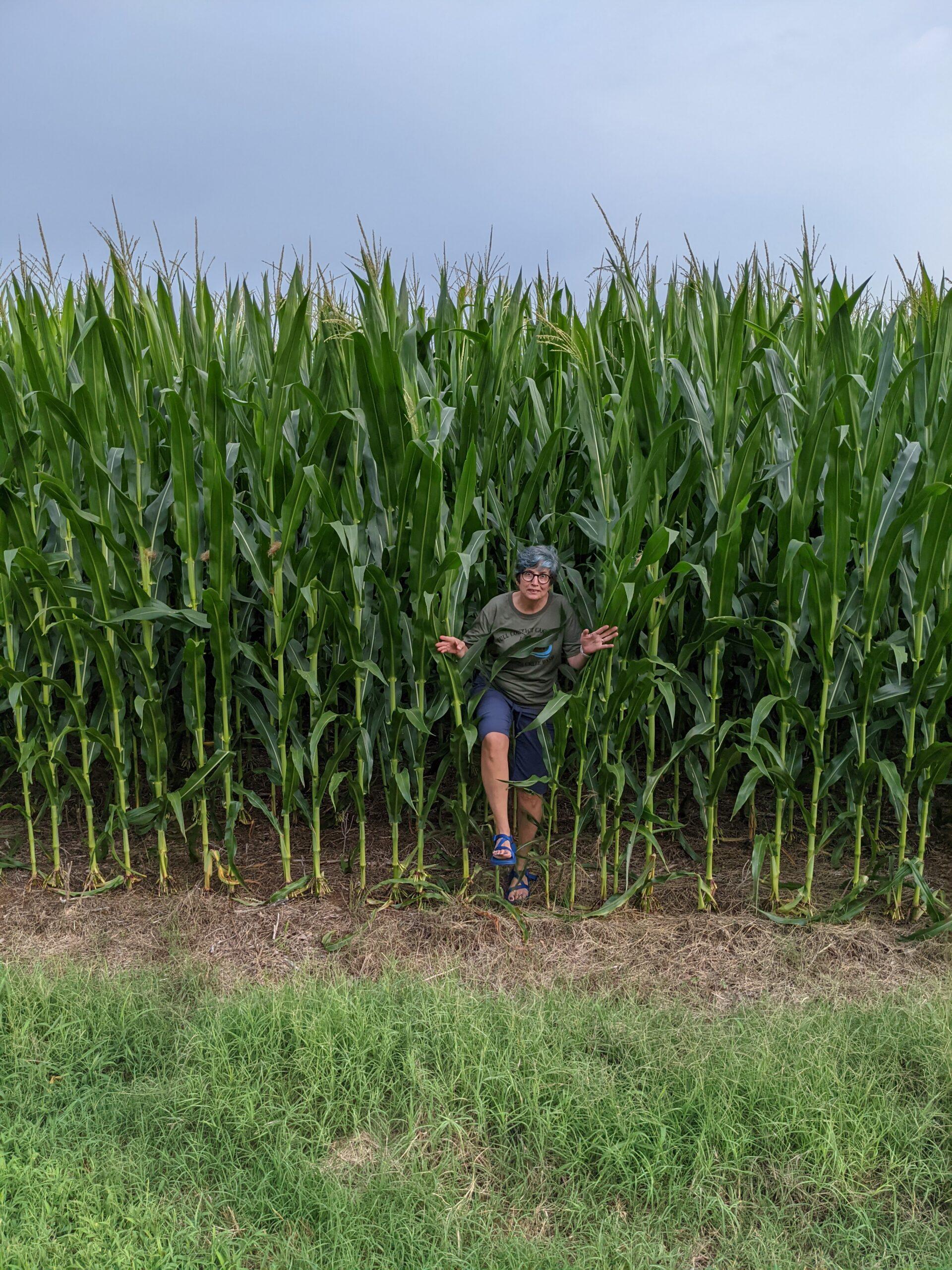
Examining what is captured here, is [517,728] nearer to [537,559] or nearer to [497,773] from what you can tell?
[497,773]

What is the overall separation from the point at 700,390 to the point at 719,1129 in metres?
2.80

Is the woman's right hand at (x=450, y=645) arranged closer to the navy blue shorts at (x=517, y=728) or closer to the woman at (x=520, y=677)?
the woman at (x=520, y=677)

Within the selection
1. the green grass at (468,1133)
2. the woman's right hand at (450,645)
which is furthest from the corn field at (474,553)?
the green grass at (468,1133)

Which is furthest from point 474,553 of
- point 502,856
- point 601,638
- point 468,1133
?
point 468,1133

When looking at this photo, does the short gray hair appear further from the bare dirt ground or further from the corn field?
the bare dirt ground

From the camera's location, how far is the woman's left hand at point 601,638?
3900 mm

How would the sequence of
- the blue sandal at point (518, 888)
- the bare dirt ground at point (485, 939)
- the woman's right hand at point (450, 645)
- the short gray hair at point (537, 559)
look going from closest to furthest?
the bare dirt ground at point (485, 939)
the woman's right hand at point (450, 645)
the short gray hair at point (537, 559)
the blue sandal at point (518, 888)

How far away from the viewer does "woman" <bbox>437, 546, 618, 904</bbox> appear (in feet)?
13.6

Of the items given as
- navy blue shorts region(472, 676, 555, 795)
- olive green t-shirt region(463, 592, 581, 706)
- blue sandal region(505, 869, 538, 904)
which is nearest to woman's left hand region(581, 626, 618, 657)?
olive green t-shirt region(463, 592, 581, 706)

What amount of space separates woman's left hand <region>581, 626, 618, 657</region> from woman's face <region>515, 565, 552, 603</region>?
0.34m

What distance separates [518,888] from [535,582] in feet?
4.67

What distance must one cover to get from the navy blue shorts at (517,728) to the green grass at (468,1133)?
3.65 ft

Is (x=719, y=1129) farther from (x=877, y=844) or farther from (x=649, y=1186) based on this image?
(x=877, y=844)

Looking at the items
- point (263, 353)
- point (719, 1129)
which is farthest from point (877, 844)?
point (263, 353)
